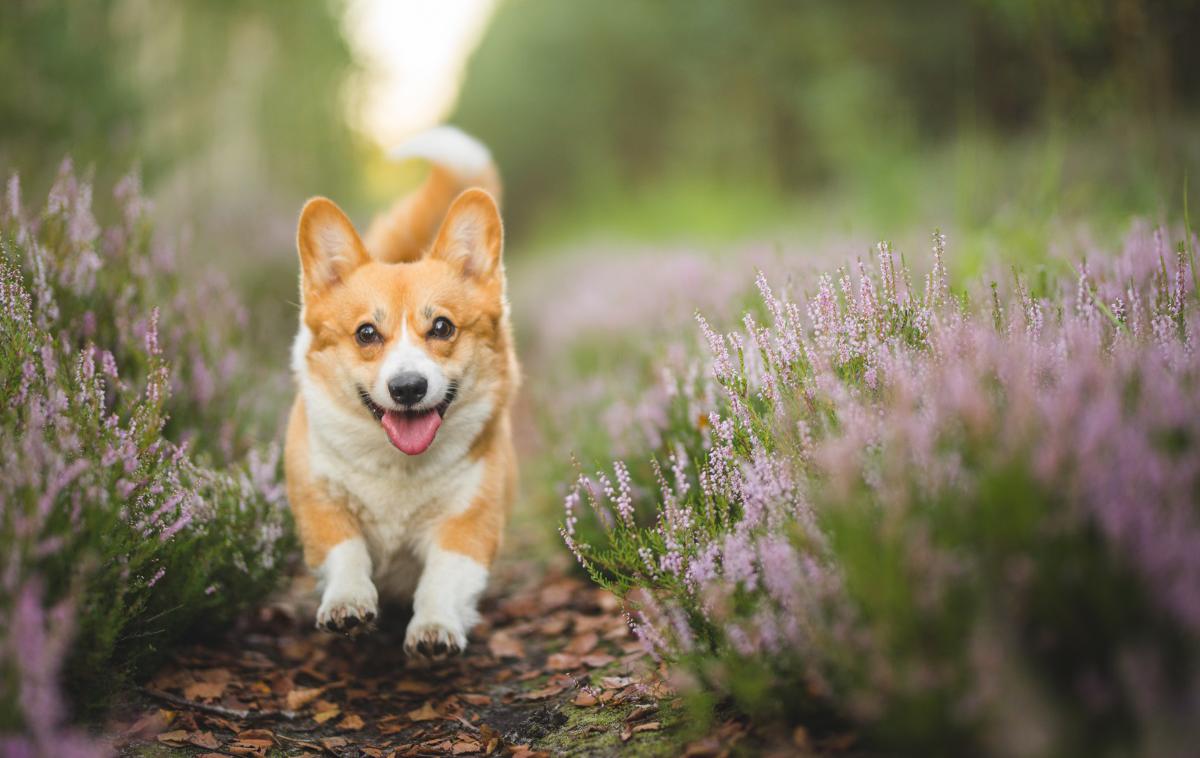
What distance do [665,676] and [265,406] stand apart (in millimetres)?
2654

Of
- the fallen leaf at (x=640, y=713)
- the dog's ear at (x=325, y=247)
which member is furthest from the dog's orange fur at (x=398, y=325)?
the fallen leaf at (x=640, y=713)

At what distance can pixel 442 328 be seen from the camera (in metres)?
2.84

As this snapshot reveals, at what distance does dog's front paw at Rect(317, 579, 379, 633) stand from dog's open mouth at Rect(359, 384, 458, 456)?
45cm

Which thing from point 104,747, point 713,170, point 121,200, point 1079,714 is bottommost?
point 104,747

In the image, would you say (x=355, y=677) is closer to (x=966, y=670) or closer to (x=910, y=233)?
(x=966, y=670)

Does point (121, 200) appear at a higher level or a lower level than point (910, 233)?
lower

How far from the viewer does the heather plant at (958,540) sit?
120cm

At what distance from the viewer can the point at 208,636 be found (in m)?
2.68

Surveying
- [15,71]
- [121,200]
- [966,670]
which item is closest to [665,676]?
[966,670]

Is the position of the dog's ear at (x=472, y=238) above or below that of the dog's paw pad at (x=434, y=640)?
above

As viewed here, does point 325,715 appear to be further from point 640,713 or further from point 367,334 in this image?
point 367,334

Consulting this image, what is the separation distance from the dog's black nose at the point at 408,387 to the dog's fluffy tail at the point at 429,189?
146 cm

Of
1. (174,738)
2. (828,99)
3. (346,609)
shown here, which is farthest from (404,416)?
(828,99)

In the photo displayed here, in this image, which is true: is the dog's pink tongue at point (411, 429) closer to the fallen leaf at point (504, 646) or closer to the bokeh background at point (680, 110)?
the fallen leaf at point (504, 646)
